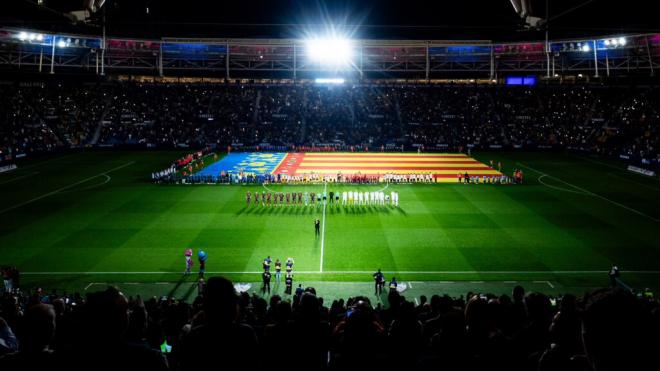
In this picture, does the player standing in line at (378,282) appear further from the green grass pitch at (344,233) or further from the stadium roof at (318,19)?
the stadium roof at (318,19)

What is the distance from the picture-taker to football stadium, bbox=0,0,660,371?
5812 millimetres

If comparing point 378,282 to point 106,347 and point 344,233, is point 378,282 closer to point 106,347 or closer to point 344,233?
point 344,233

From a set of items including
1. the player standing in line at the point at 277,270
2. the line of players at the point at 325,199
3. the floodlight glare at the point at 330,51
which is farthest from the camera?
the floodlight glare at the point at 330,51

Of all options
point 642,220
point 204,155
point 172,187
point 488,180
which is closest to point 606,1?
point 488,180

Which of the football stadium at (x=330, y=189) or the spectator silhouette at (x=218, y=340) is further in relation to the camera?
the football stadium at (x=330, y=189)

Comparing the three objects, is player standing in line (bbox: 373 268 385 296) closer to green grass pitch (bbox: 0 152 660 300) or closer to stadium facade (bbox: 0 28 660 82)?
green grass pitch (bbox: 0 152 660 300)

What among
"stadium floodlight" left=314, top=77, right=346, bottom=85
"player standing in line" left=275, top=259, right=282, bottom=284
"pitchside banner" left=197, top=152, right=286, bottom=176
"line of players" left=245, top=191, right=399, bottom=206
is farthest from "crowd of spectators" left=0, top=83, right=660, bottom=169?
"player standing in line" left=275, top=259, right=282, bottom=284

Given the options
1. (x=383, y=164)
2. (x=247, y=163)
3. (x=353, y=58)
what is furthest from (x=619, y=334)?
(x=353, y=58)

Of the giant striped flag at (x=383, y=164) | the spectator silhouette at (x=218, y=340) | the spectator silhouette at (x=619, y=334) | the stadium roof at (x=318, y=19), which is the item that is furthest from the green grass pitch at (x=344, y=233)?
the stadium roof at (x=318, y=19)

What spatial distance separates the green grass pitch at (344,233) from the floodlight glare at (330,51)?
3313 centimetres

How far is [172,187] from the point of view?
4806 centimetres

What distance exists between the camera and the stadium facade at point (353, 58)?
73.2 meters

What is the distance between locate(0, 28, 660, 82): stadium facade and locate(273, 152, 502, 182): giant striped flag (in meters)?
15.0

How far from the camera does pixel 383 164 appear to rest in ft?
210
